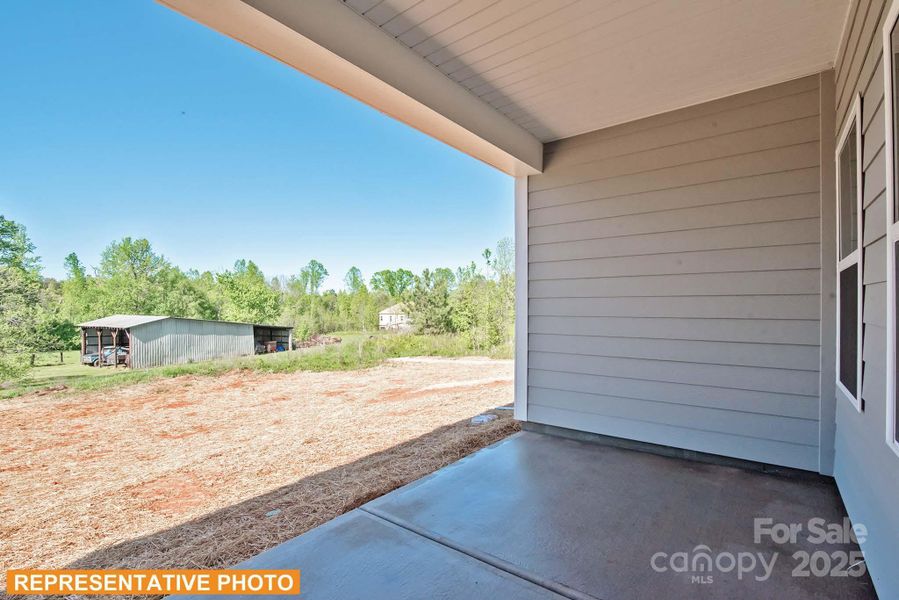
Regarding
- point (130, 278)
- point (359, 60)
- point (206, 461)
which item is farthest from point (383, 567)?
point (130, 278)

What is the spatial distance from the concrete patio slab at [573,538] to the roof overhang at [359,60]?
7.33ft

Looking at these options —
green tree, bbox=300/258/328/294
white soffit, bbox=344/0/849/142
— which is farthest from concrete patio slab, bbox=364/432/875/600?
green tree, bbox=300/258/328/294

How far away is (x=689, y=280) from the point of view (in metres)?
2.91

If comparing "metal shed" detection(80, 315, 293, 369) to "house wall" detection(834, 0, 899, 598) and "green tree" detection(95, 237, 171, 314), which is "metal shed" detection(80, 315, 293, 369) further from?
"house wall" detection(834, 0, 899, 598)

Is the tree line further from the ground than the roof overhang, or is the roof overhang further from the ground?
the roof overhang

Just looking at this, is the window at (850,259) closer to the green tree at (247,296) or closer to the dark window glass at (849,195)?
the dark window glass at (849,195)

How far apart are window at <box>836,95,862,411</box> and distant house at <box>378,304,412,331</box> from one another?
13.7 meters

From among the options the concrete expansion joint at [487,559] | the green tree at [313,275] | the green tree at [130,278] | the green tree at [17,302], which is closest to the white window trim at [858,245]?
the concrete expansion joint at [487,559]

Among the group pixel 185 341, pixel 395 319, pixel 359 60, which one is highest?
pixel 359 60

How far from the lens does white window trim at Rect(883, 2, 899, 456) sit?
1176 millimetres

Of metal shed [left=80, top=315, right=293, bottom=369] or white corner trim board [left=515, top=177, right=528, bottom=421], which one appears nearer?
white corner trim board [left=515, top=177, right=528, bottom=421]

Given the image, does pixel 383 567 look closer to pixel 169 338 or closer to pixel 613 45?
pixel 613 45

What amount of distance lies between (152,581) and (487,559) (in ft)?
5.16

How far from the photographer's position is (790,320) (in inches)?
101
